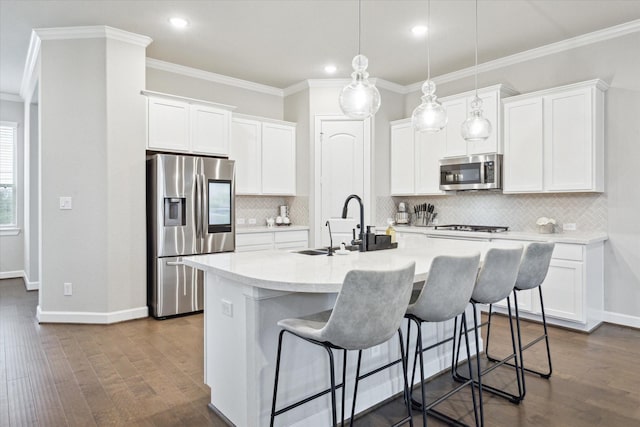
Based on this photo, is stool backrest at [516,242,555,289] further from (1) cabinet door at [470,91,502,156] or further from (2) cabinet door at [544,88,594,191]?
(1) cabinet door at [470,91,502,156]

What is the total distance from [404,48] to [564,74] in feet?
5.78

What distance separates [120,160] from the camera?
4.17 metres

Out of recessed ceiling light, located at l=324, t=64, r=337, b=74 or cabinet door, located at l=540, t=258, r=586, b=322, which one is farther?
recessed ceiling light, located at l=324, t=64, r=337, b=74

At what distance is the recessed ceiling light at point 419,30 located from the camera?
406cm

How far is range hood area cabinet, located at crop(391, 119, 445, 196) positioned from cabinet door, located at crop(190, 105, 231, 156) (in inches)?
92.2

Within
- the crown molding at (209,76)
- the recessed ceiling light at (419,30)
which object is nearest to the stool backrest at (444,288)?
the recessed ceiling light at (419,30)

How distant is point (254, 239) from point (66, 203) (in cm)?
208

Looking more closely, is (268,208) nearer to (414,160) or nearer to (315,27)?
(414,160)

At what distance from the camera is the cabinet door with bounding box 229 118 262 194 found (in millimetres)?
5367

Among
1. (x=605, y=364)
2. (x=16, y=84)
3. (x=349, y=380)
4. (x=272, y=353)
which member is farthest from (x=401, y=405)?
(x=16, y=84)

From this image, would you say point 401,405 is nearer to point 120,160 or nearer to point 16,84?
point 120,160

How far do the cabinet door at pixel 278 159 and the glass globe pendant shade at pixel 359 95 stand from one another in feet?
10.7

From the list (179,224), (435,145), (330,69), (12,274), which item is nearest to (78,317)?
(179,224)

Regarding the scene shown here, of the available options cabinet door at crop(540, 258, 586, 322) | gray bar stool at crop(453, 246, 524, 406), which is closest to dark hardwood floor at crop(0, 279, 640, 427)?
cabinet door at crop(540, 258, 586, 322)
